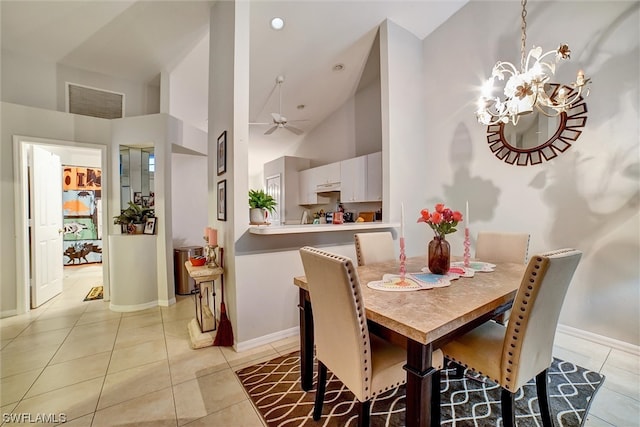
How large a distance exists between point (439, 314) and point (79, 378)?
2.54 m

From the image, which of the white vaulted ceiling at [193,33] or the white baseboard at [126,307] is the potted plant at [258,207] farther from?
the white baseboard at [126,307]

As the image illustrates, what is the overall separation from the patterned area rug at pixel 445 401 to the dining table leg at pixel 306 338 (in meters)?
0.08

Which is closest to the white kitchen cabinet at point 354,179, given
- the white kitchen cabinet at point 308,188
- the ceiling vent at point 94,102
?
the white kitchen cabinet at point 308,188

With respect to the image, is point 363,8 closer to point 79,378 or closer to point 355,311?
point 355,311

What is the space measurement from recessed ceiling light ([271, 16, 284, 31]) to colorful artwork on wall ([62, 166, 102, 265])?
17.7 ft

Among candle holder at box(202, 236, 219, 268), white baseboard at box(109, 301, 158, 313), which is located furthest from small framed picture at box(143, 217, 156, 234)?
candle holder at box(202, 236, 219, 268)

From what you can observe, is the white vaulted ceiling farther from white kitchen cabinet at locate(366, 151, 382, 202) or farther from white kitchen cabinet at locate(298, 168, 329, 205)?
white kitchen cabinet at locate(298, 168, 329, 205)

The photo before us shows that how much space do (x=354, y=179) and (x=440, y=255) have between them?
8.69ft

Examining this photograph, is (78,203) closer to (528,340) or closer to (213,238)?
(213,238)

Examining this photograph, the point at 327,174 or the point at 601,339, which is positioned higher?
the point at 327,174

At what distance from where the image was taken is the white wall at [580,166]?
229 cm

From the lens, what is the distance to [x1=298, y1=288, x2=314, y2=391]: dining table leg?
1765mm

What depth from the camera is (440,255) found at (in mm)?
1774

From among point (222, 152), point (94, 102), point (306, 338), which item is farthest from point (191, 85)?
point (306, 338)
